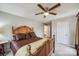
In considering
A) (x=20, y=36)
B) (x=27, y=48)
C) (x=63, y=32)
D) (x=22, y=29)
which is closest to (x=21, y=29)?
(x=22, y=29)

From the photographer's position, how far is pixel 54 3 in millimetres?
2047

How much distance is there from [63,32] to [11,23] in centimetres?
100

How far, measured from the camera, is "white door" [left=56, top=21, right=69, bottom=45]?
2.11 m

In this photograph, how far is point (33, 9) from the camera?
82.2 inches

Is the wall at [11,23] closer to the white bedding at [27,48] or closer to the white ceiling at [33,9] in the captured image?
the white ceiling at [33,9]

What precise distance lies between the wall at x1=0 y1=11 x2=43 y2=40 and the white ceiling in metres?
0.08

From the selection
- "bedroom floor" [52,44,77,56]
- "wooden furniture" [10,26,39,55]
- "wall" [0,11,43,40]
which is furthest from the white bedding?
"bedroom floor" [52,44,77,56]

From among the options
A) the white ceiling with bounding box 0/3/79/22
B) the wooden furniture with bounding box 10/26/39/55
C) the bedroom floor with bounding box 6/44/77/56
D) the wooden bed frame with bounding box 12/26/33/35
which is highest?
the white ceiling with bounding box 0/3/79/22

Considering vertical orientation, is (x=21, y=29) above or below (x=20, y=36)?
above

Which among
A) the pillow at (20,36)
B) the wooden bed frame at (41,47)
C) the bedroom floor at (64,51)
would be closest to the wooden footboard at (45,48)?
the wooden bed frame at (41,47)

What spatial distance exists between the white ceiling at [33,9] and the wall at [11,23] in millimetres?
78

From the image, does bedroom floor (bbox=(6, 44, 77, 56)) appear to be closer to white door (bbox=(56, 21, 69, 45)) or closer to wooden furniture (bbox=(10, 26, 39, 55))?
white door (bbox=(56, 21, 69, 45))

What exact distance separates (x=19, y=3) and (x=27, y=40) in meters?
0.70

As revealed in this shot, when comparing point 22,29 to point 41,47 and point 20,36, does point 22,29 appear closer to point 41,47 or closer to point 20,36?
point 20,36
